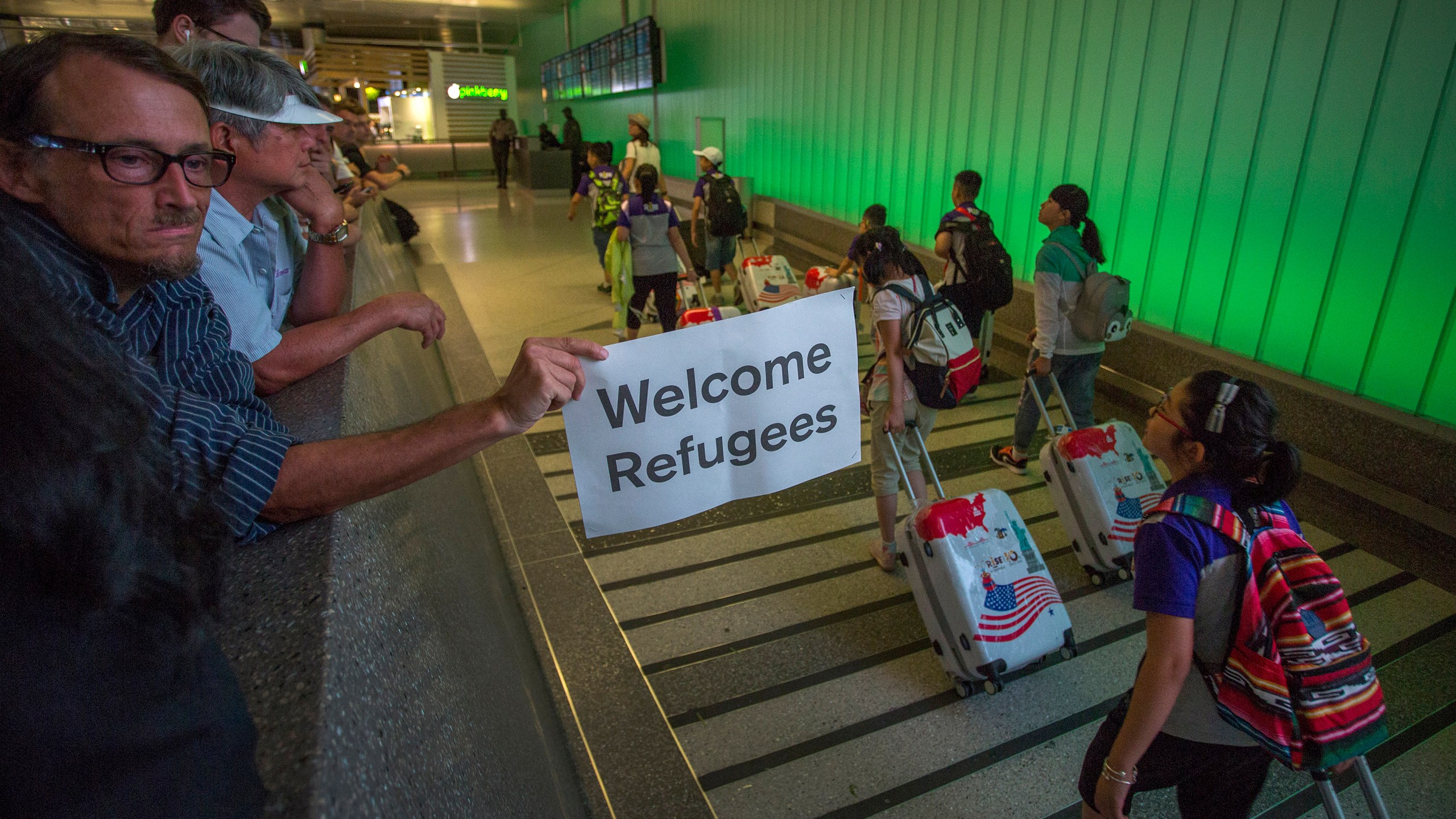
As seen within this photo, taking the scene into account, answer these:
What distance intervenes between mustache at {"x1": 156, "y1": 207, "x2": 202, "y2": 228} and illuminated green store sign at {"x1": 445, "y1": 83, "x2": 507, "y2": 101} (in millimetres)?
28391

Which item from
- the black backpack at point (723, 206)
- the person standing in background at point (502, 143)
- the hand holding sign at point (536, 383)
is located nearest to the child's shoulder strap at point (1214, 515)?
the hand holding sign at point (536, 383)

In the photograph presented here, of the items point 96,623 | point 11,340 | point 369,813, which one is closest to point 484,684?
point 369,813

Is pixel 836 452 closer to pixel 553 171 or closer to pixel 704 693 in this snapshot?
pixel 704 693

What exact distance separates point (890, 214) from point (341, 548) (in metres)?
8.38

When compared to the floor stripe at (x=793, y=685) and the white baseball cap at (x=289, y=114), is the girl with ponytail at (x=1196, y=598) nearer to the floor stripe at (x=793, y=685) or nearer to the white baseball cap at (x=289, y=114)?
the floor stripe at (x=793, y=685)

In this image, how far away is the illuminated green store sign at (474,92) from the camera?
25.9 meters

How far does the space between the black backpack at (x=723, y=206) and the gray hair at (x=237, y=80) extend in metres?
6.06

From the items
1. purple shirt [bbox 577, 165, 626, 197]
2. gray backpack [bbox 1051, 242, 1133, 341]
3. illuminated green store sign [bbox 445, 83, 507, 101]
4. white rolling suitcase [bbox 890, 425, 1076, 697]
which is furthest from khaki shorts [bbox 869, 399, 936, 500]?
illuminated green store sign [bbox 445, 83, 507, 101]

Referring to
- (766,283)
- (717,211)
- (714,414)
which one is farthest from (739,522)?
(717,211)

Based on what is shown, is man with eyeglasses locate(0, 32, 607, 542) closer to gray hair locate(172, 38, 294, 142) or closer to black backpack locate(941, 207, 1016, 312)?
gray hair locate(172, 38, 294, 142)

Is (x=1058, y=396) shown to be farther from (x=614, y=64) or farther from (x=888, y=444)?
(x=614, y=64)

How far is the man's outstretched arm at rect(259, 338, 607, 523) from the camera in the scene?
1.02 meters

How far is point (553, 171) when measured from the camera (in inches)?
755

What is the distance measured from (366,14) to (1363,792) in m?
26.7
